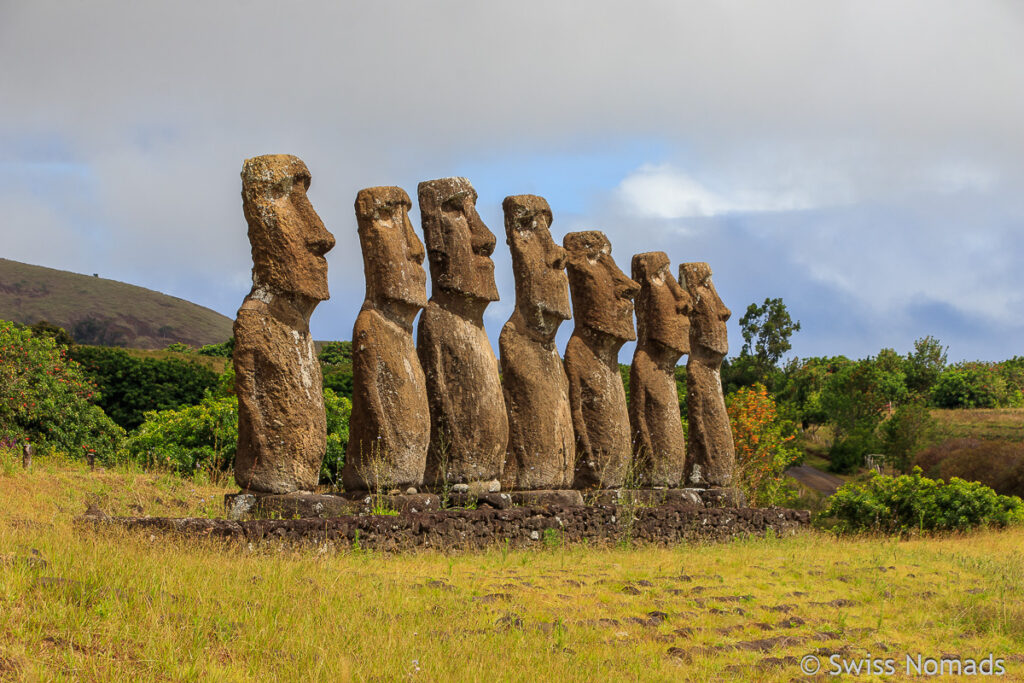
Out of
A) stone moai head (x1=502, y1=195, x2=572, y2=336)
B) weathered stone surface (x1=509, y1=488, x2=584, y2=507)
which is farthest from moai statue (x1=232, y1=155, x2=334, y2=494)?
stone moai head (x1=502, y1=195, x2=572, y2=336)

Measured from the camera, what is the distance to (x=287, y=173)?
9.87 metres

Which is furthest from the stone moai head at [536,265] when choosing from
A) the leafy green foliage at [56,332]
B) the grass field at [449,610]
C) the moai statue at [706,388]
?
the leafy green foliage at [56,332]

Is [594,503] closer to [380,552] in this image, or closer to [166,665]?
[380,552]

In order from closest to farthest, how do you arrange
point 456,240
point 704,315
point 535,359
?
point 456,240 → point 535,359 → point 704,315

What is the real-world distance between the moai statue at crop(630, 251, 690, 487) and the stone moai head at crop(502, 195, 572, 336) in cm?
227

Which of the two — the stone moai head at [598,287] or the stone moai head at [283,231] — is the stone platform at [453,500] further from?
the stone moai head at [598,287]

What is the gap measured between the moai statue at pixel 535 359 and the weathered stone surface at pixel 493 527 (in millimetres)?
717

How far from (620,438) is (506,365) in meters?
2.00

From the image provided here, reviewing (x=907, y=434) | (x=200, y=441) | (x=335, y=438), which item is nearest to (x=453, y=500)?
(x=335, y=438)

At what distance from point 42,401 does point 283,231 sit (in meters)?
8.69

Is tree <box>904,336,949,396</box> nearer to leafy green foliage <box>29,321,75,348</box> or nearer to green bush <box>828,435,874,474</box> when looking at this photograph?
green bush <box>828,435,874,474</box>

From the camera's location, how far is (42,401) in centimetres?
1616

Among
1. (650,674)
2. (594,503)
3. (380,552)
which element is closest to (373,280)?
(380,552)

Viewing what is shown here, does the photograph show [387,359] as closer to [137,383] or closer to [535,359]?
[535,359]
